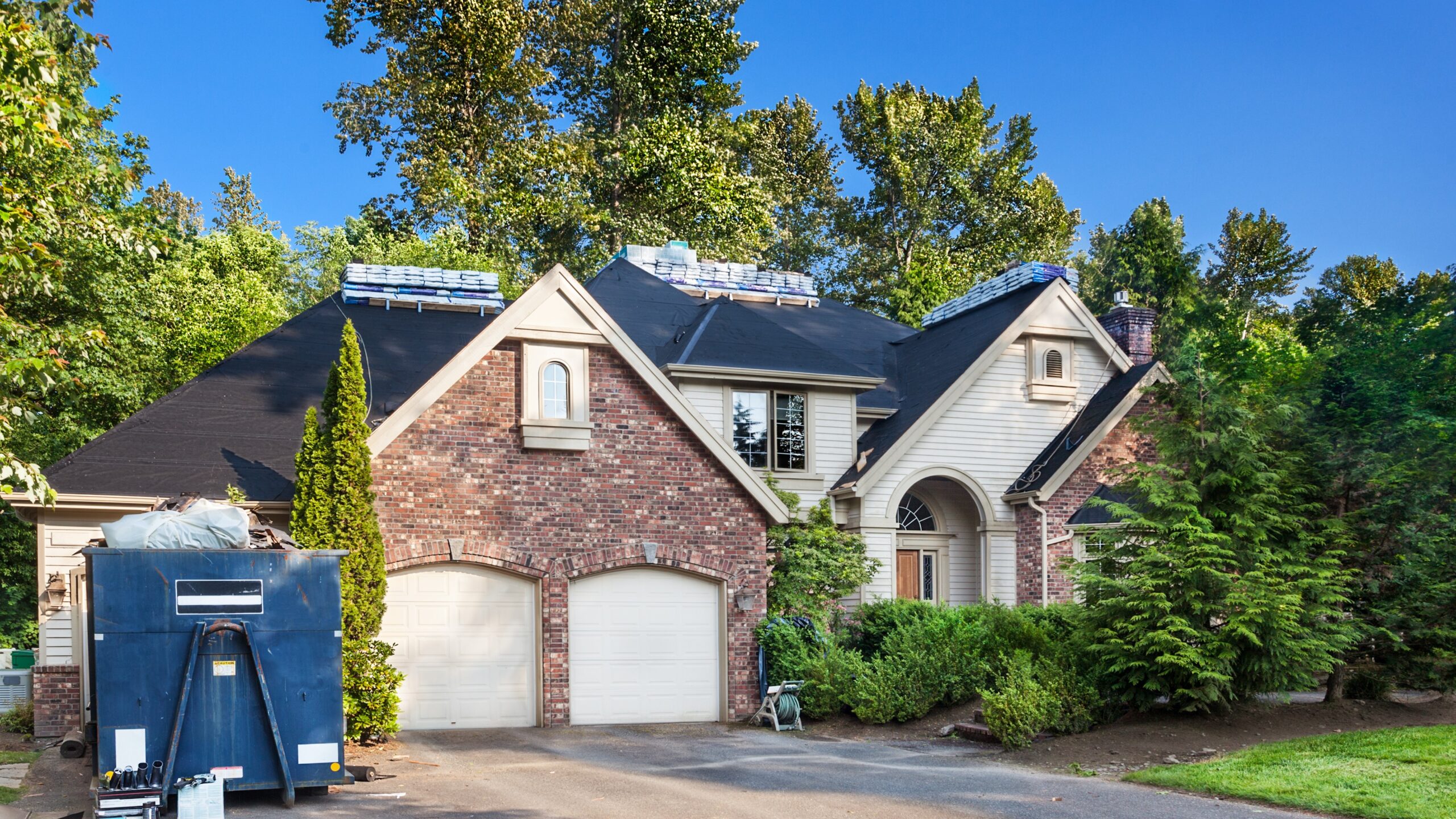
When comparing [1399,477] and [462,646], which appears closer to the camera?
[1399,477]

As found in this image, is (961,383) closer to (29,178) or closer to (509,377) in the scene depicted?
(509,377)

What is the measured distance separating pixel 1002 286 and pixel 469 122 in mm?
19047

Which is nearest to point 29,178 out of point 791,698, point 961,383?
point 791,698

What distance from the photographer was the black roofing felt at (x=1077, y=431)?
21.1 metres

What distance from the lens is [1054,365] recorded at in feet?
73.8

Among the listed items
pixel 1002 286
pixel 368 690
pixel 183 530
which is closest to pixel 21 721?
pixel 368 690

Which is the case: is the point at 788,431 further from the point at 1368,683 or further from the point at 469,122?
the point at 469,122

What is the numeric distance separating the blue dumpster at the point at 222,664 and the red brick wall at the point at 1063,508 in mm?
13428

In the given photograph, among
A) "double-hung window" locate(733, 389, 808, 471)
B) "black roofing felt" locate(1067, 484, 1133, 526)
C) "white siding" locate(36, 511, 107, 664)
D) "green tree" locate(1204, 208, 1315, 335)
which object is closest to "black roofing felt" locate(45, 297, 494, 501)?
"white siding" locate(36, 511, 107, 664)

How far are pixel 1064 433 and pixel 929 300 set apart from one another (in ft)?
54.7

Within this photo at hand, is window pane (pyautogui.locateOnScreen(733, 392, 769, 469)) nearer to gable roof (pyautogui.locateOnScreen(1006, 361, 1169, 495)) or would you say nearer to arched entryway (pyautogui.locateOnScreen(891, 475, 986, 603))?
arched entryway (pyautogui.locateOnScreen(891, 475, 986, 603))

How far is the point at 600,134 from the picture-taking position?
39094 mm

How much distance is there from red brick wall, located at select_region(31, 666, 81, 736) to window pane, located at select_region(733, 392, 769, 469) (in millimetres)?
10309

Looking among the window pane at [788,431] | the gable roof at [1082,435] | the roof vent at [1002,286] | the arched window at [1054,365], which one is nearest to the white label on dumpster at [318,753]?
the window pane at [788,431]
